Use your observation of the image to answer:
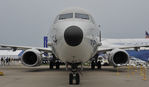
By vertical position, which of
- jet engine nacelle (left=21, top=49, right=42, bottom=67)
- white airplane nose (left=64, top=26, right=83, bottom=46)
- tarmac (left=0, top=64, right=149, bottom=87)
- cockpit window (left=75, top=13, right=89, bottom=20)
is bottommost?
tarmac (left=0, top=64, right=149, bottom=87)

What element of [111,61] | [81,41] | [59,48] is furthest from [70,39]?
[111,61]

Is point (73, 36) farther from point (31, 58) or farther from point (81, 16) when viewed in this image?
point (31, 58)

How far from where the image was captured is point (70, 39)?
6000 millimetres

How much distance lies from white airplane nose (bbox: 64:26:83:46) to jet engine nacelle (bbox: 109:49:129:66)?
8.27m

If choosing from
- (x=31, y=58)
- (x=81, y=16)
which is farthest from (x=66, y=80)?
(x=31, y=58)

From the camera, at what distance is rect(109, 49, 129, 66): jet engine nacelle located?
46.2 feet

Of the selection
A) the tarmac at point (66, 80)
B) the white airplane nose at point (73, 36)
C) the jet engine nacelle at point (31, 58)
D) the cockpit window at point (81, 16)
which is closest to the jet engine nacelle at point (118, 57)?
the tarmac at point (66, 80)

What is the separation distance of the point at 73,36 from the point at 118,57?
918 centimetres

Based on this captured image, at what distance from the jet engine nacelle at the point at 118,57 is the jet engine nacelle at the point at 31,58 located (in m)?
4.79

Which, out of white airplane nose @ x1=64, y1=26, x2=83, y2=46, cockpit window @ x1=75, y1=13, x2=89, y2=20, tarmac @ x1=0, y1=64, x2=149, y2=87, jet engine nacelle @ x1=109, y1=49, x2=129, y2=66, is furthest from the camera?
jet engine nacelle @ x1=109, y1=49, x2=129, y2=66

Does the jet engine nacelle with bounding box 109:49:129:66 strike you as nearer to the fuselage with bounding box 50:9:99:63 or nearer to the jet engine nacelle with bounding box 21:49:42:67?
the jet engine nacelle with bounding box 21:49:42:67

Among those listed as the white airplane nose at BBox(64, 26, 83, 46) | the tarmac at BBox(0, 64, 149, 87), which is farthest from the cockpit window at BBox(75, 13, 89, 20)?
the tarmac at BBox(0, 64, 149, 87)

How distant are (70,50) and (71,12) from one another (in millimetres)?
2346

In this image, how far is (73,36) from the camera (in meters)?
5.90
